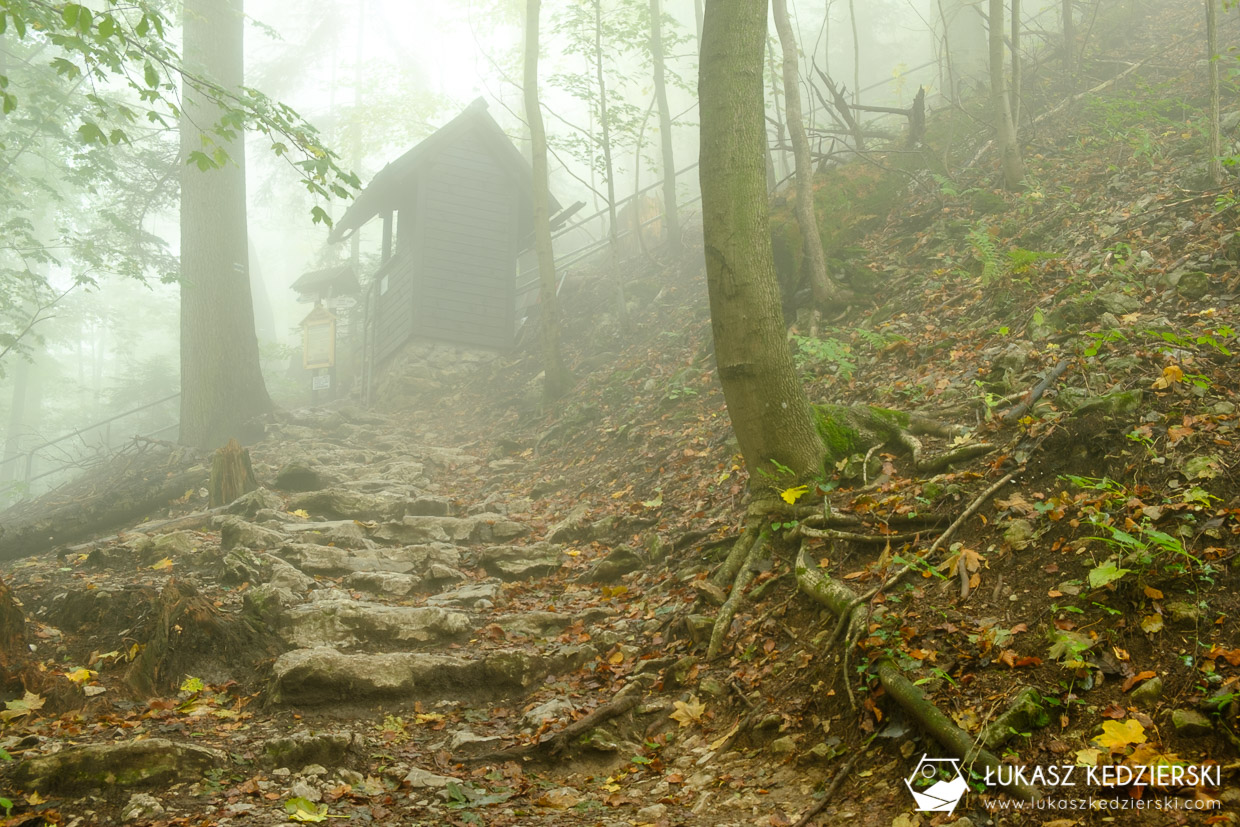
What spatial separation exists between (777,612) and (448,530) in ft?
15.8

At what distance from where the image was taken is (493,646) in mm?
5531

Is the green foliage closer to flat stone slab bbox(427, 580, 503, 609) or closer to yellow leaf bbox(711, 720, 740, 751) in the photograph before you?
flat stone slab bbox(427, 580, 503, 609)

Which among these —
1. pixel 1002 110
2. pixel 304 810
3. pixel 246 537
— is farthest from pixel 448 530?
pixel 1002 110

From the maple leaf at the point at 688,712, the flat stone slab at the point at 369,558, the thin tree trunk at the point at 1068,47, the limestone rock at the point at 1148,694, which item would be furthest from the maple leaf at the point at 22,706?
the thin tree trunk at the point at 1068,47

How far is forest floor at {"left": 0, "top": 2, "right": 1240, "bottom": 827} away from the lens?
10.2 feet

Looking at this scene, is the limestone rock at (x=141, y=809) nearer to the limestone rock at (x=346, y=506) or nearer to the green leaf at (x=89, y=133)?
the green leaf at (x=89, y=133)

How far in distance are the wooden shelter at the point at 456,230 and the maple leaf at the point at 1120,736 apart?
56.6ft

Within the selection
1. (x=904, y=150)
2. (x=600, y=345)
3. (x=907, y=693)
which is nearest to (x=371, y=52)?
(x=600, y=345)

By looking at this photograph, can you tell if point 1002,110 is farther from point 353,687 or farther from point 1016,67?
point 353,687

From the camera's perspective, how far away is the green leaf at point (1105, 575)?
324 centimetres

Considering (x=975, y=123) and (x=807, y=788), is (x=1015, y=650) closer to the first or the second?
(x=807, y=788)

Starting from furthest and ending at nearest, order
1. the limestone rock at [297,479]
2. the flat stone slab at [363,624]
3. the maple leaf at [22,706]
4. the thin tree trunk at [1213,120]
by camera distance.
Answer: the limestone rock at [297,479] → the thin tree trunk at [1213,120] → the flat stone slab at [363,624] → the maple leaf at [22,706]

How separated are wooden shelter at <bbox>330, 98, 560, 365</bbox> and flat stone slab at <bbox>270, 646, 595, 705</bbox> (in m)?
14.3

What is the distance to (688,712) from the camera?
14.0 feet
